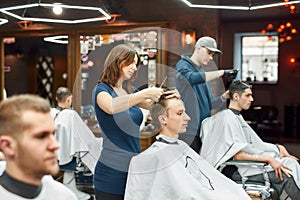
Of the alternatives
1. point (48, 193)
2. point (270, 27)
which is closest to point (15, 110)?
point (48, 193)

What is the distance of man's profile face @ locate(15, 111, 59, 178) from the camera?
33.1 inches

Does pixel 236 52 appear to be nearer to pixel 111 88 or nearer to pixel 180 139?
pixel 180 139

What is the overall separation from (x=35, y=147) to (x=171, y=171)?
1.08m

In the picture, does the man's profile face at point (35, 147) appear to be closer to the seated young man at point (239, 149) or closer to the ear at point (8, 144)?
the ear at point (8, 144)

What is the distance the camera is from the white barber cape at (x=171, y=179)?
171 centimetres

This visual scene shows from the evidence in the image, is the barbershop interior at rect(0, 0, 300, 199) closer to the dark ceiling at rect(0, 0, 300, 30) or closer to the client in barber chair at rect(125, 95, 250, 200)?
the dark ceiling at rect(0, 0, 300, 30)

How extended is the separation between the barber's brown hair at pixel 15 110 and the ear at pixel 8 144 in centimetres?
1

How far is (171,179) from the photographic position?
5.90ft

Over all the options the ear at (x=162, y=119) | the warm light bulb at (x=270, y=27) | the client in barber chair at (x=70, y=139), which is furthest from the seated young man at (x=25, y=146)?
the warm light bulb at (x=270, y=27)

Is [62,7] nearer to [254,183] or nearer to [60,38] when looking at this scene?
[60,38]

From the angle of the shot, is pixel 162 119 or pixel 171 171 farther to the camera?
pixel 162 119

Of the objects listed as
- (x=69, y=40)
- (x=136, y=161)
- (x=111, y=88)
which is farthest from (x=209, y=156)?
(x=69, y=40)

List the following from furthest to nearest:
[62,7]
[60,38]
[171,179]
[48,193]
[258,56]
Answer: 1. [258,56]
2. [60,38]
3. [62,7]
4. [171,179]
5. [48,193]

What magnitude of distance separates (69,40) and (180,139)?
310 cm
